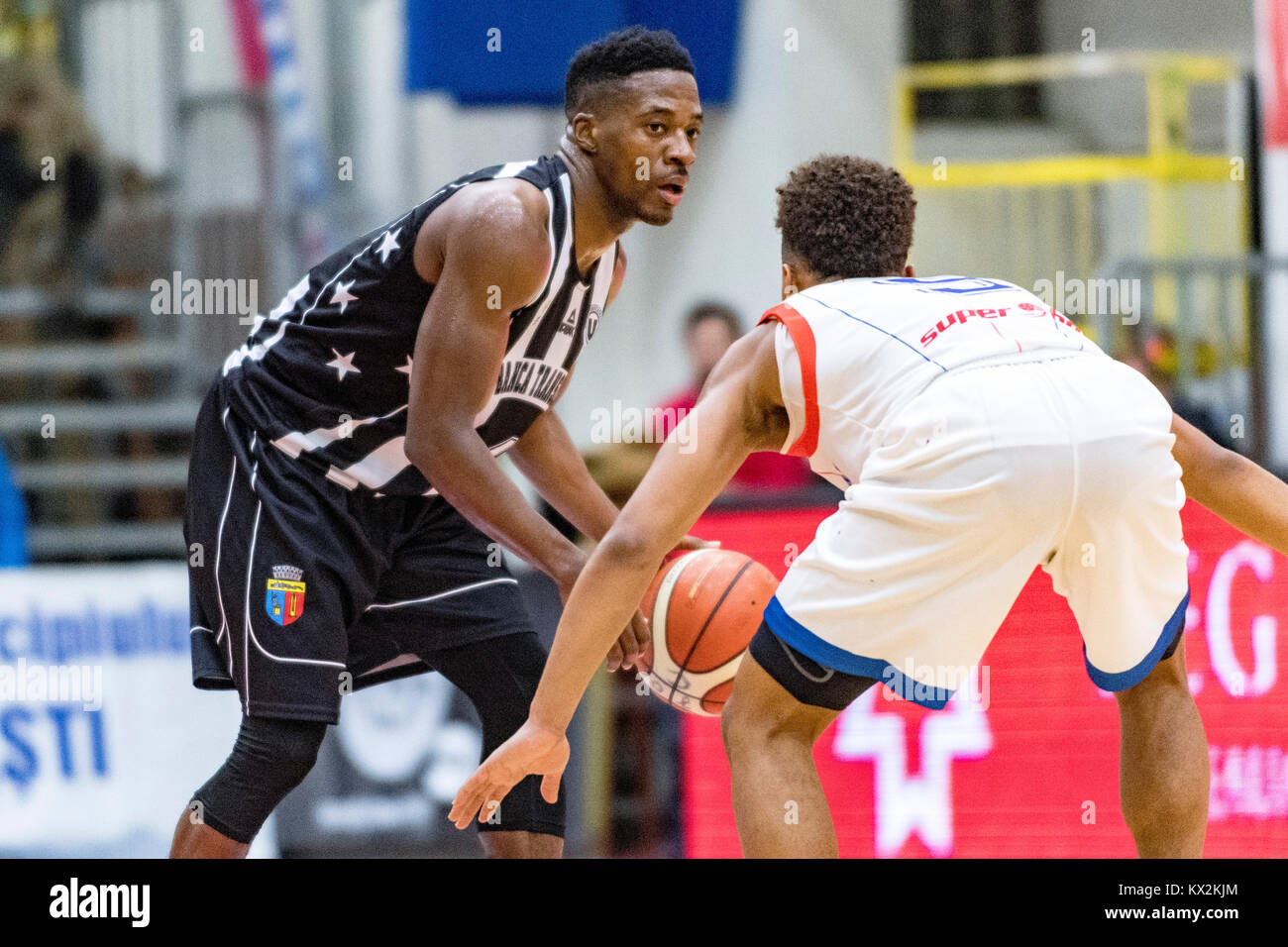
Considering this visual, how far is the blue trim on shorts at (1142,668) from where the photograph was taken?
3.43m

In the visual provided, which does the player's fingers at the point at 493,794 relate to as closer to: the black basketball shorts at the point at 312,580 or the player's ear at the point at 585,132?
the black basketball shorts at the point at 312,580

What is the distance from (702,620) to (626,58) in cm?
123

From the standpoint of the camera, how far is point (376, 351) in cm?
386

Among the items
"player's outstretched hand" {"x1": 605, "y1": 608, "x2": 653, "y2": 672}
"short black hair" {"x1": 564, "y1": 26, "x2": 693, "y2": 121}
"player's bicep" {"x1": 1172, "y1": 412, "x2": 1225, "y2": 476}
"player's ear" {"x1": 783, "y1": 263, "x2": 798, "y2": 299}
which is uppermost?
"short black hair" {"x1": 564, "y1": 26, "x2": 693, "y2": 121}

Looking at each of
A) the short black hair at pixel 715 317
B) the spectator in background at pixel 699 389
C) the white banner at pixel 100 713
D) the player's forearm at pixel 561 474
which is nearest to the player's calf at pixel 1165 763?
the player's forearm at pixel 561 474

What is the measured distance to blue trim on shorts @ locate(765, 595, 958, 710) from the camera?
3318 mm

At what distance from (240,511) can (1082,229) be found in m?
6.66

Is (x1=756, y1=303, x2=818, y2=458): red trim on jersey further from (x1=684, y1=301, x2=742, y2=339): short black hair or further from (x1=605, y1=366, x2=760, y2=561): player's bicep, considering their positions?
(x1=684, y1=301, x2=742, y2=339): short black hair

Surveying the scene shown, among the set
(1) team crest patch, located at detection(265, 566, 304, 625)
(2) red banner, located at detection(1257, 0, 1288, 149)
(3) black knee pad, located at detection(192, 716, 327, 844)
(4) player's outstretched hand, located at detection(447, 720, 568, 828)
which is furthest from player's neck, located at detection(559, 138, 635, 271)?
(2) red banner, located at detection(1257, 0, 1288, 149)

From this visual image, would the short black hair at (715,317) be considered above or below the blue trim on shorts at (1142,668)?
above

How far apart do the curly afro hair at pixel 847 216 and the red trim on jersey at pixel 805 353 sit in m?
0.21

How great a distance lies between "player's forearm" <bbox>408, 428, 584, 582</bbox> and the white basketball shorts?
563 millimetres
